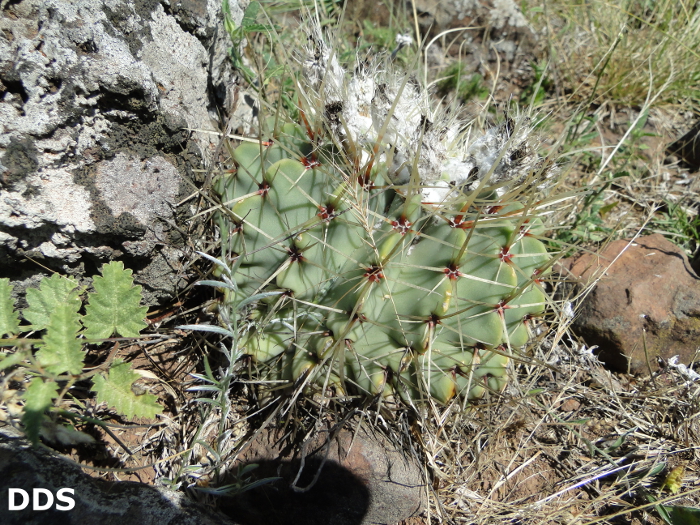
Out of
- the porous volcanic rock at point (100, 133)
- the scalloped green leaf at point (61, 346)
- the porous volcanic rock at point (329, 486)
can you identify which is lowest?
the porous volcanic rock at point (329, 486)

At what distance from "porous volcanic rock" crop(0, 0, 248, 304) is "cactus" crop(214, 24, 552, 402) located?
0.93 ft

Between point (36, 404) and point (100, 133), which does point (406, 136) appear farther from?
point (36, 404)

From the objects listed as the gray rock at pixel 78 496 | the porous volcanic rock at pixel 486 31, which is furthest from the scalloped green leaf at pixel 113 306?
the porous volcanic rock at pixel 486 31

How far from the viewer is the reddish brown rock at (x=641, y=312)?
2.23 meters

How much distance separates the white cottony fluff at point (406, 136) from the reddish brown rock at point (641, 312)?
2.98 ft

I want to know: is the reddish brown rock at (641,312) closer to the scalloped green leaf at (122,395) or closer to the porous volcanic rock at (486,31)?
the porous volcanic rock at (486,31)

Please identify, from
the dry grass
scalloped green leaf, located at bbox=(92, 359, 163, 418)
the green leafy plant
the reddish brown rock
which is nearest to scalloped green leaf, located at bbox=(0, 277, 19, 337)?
the green leafy plant

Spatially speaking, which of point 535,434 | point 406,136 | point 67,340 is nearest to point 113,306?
point 67,340

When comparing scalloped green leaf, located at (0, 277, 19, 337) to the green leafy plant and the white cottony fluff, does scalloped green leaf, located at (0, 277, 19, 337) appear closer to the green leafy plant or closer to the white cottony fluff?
the green leafy plant

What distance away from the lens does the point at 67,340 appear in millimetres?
1458

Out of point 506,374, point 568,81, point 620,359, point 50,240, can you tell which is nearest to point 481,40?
point 568,81

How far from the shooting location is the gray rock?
4.46ft

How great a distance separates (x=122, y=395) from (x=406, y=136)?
1240 millimetres

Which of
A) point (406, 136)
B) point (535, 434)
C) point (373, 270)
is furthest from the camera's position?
point (535, 434)
